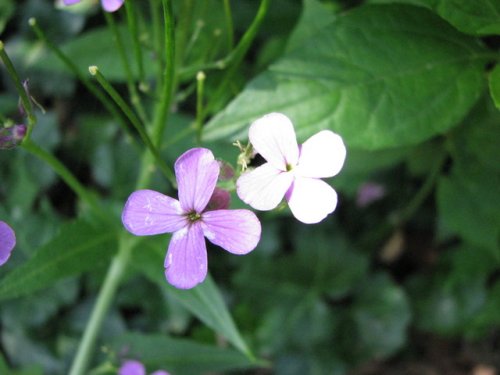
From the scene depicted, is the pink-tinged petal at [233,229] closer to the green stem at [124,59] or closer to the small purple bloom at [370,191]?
the green stem at [124,59]

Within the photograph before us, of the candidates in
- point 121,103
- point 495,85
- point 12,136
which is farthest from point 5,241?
point 495,85

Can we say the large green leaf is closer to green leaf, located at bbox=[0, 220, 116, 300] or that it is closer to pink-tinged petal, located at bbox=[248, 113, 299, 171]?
pink-tinged petal, located at bbox=[248, 113, 299, 171]

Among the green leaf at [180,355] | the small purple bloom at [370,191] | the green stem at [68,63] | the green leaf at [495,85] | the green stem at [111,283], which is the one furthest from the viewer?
the small purple bloom at [370,191]

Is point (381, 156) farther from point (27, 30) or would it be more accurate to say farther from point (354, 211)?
point (27, 30)

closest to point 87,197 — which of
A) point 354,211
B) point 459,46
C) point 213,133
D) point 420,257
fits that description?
point 213,133

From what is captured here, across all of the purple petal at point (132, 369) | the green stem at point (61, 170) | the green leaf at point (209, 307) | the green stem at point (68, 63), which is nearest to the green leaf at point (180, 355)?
the purple petal at point (132, 369)

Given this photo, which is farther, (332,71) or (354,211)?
(354,211)
